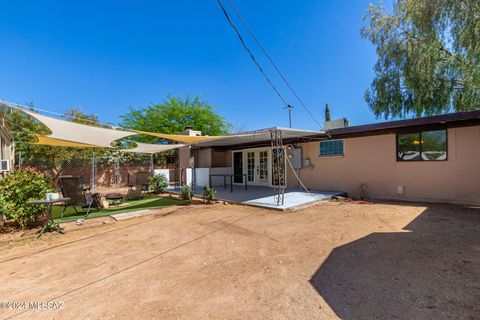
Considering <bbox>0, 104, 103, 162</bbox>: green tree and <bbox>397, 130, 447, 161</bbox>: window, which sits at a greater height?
<bbox>0, 104, 103, 162</bbox>: green tree

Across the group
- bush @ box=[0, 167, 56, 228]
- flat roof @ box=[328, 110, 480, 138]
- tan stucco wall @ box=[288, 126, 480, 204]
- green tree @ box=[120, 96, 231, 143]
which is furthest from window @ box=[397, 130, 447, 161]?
green tree @ box=[120, 96, 231, 143]

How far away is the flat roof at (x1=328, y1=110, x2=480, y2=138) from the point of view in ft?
20.1

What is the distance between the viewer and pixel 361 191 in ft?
27.1

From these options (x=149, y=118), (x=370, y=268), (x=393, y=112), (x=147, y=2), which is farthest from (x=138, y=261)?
(x=149, y=118)

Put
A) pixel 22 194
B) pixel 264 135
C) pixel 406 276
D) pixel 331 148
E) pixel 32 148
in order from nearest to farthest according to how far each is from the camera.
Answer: pixel 406 276 < pixel 22 194 < pixel 264 135 < pixel 331 148 < pixel 32 148

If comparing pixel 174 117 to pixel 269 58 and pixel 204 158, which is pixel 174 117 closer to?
pixel 204 158

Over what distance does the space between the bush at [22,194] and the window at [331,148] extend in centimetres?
890

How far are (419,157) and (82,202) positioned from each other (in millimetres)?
9849

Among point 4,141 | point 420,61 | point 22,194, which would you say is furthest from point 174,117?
point 420,61

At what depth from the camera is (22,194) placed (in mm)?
4551

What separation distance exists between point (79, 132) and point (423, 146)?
9.89m

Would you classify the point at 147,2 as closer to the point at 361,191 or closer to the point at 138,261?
→ the point at 138,261

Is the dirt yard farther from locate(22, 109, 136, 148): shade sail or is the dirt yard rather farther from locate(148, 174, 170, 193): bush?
locate(148, 174, 170, 193): bush

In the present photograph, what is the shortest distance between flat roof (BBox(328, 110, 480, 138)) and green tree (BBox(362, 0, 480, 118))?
11.0 feet
